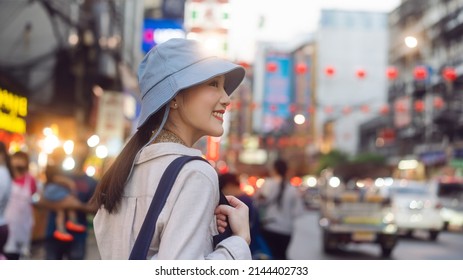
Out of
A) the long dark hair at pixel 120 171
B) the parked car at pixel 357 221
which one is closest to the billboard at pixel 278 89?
the parked car at pixel 357 221

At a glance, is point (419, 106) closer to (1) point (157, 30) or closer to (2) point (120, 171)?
(1) point (157, 30)

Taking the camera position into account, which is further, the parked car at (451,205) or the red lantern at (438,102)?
the red lantern at (438,102)

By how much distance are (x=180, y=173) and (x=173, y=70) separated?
0.80ft

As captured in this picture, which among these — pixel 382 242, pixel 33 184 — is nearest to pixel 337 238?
pixel 382 242

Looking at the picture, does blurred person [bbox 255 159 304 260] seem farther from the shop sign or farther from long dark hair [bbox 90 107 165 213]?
the shop sign

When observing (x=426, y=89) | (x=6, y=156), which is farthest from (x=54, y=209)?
(x=426, y=89)

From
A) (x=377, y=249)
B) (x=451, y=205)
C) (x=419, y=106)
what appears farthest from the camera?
(x=419, y=106)

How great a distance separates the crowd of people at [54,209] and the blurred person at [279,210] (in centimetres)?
146

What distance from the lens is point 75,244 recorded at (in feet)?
19.6

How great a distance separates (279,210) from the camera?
641 cm

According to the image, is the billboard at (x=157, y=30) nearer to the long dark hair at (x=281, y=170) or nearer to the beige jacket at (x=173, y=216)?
the long dark hair at (x=281, y=170)

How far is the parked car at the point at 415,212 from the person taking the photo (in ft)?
46.4
